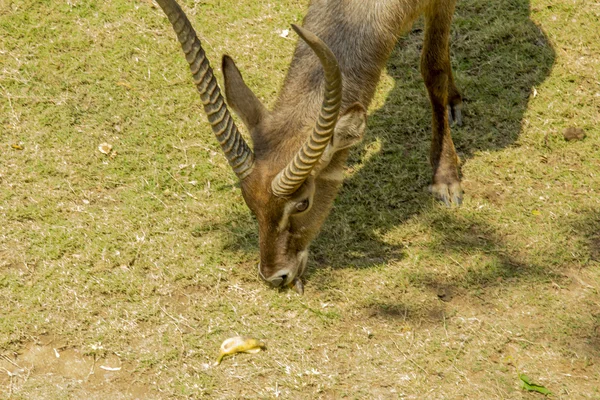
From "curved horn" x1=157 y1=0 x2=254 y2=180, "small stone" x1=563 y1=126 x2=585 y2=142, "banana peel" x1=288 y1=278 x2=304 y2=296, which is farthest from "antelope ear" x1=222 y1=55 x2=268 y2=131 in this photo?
"small stone" x1=563 y1=126 x2=585 y2=142

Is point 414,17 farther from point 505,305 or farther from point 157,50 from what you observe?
point 157,50

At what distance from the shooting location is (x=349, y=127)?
17.4 feet

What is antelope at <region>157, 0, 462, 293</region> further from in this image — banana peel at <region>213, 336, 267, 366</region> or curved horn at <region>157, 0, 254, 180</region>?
banana peel at <region>213, 336, 267, 366</region>

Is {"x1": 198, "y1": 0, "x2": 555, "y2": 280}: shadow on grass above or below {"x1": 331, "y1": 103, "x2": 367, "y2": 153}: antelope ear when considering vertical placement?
below

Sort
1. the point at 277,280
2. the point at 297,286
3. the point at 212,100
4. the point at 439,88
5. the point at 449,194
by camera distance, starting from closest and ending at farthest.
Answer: the point at 212,100, the point at 277,280, the point at 297,286, the point at 449,194, the point at 439,88

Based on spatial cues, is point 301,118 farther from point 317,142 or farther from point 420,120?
point 420,120

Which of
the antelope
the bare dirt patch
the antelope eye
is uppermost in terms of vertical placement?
the antelope

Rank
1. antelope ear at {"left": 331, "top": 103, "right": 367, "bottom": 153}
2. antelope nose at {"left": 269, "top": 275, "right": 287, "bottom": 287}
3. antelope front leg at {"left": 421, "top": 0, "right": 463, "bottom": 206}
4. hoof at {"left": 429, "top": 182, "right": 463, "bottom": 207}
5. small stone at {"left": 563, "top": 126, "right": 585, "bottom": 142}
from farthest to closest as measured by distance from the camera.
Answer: small stone at {"left": 563, "top": 126, "right": 585, "bottom": 142} → antelope front leg at {"left": 421, "top": 0, "right": 463, "bottom": 206} → hoof at {"left": 429, "top": 182, "right": 463, "bottom": 207} → antelope nose at {"left": 269, "top": 275, "right": 287, "bottom": 287} → antelope ear at {"left": 331, "top": 103, "right": 367, "bottom": 153}

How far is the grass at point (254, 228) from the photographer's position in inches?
211

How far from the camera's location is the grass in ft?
17.6

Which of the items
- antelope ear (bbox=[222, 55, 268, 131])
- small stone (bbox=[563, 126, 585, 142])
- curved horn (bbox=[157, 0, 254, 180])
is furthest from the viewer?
small stone (bbox=[563, 126, 585, 142])

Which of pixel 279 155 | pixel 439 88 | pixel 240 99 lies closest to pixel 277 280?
pixel 279 155

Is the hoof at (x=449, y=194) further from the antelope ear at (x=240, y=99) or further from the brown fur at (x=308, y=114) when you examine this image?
the antelope ear at (x=240, y=99)

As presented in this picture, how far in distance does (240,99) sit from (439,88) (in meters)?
2.36
